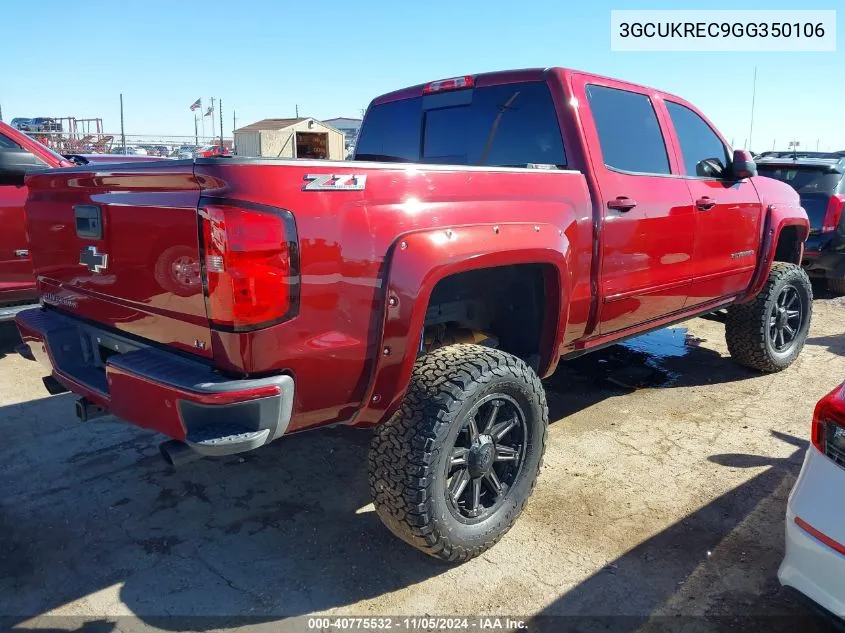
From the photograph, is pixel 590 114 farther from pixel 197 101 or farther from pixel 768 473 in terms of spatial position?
pixel 197 101

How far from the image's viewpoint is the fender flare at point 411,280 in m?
2.33

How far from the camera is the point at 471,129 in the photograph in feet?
12.3

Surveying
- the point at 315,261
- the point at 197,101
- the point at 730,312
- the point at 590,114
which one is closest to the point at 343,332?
the point at 315,261

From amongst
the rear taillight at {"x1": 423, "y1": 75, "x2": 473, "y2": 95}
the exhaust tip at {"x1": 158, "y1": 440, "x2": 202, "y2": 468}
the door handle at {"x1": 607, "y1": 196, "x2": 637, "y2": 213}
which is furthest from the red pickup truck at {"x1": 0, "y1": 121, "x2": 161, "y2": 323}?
the door handle at {"x1": 607, "y1": 196, "x2": 637, "y2": 213}

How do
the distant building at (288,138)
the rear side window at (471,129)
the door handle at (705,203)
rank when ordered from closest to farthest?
the rear side window at (471,129) < the door handle at (705,203) < the distant building at (288,138)

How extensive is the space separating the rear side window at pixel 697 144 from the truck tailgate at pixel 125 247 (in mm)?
3228

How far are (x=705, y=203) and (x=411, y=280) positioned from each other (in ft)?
8.43

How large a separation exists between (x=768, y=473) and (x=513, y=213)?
2109 mm

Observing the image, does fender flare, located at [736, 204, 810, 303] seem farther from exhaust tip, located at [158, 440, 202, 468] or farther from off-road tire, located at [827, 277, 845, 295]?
exhaust tip, located at [158, 440, 202, 468]

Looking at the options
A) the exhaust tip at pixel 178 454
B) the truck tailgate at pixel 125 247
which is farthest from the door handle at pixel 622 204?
the exhaust tip at pixel 178 454

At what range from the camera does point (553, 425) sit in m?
4.20

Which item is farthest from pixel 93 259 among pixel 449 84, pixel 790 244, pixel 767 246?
pixel 790 244

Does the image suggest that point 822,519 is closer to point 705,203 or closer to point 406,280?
point 406,280

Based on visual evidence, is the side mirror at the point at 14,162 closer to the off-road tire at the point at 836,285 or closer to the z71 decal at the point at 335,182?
the z71 decal at the point at 335,182
